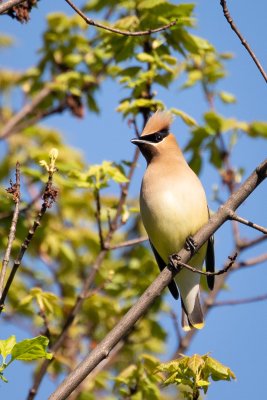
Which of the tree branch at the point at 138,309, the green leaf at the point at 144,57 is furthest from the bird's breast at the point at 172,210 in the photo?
the tree branch at the point at 138,309

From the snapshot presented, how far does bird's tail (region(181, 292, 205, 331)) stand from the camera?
484 cm

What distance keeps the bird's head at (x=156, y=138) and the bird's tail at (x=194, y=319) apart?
102 centimetres

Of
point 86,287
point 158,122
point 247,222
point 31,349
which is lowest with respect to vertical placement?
point 31,349

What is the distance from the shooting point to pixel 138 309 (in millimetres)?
3078

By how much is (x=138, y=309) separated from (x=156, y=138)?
2061 mm

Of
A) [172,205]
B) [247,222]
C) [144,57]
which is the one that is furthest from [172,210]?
[247,222]

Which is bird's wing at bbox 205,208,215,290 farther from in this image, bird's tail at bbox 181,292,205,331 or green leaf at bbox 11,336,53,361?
green leaf at bbox 11,336,53,361

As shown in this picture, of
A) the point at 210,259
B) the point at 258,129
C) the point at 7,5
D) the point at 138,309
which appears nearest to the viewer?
the point at 7,5

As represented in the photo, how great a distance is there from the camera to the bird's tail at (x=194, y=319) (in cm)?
484

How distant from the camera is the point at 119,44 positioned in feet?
16.3

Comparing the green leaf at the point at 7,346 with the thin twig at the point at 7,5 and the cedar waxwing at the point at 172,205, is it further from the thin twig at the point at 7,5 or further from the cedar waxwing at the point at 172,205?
the cedar waxwing at the point at 172,205

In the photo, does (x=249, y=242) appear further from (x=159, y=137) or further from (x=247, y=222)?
(x=247, y=222)

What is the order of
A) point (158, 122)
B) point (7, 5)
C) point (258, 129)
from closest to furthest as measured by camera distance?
point (7, 5) → point (158, 122) → point (258, 129)

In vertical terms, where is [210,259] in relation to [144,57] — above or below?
below
